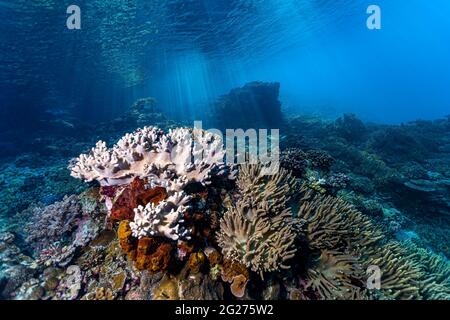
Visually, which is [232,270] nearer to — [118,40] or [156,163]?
[156,163]

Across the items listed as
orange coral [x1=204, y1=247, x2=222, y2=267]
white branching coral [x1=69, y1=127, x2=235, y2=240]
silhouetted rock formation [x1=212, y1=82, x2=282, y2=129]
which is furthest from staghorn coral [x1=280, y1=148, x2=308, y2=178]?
silhouetted rock formation [x1=212, y1=82, x2=282, y2=129]

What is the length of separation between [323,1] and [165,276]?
33845 millimetres

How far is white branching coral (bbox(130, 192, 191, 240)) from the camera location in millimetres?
3166

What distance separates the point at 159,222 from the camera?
3.24m

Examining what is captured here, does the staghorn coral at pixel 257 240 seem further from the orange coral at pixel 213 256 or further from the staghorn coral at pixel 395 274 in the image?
the staghorn coral at pixel 395 274

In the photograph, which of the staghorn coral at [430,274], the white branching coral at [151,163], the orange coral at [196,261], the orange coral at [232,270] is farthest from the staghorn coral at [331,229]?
the white branching coral at [151,163]

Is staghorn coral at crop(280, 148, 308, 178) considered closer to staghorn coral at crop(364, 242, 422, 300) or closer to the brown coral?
staghorn coral at crop(364, 242, 422, 300)

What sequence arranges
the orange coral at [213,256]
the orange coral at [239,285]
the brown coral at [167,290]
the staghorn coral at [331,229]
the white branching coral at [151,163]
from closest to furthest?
the brown coral at [167,290] < the orange coral at [239,285] < the orange coral at [213,256] < the staghorn coral at [331,229] < the white branching coral at [151,163]

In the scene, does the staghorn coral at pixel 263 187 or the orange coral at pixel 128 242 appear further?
the staghorn coral at pixel 263 187

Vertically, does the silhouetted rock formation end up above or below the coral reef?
above

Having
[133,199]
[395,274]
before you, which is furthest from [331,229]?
[133,199]

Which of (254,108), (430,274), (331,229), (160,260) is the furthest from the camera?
(254,108)

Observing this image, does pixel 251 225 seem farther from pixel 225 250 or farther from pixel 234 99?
pixel 234 99

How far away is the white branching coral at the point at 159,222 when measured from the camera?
3.17 metres
